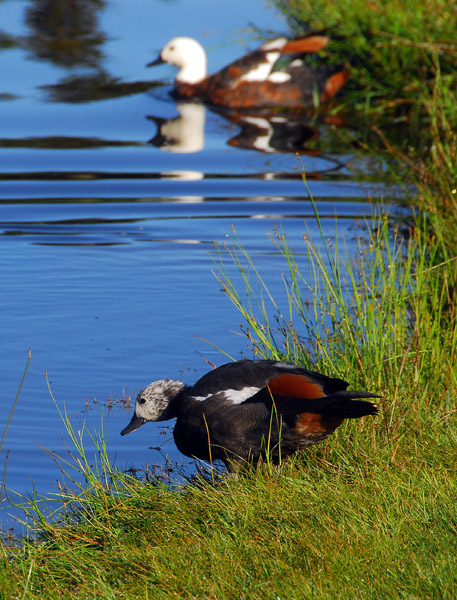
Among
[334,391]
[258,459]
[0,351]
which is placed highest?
[334,391]

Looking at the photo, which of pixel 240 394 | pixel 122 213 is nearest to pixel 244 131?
pixel 122 213

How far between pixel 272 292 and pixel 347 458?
377 cm

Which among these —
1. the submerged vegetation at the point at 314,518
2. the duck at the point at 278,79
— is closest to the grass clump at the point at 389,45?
the duck at the point at 278,79

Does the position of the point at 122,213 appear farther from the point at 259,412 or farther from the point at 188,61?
the point at 259,412

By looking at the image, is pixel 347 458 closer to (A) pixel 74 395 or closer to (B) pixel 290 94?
(A) pixel 74 395

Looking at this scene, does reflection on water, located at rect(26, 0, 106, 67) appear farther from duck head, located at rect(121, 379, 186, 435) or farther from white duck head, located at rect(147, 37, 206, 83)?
duck head, located at rect(121, 379, 186, 435)

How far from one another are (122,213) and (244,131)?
11.3 ft

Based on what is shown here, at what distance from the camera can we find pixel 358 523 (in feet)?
13.0

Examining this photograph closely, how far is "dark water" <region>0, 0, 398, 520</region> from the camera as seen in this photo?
6676mm

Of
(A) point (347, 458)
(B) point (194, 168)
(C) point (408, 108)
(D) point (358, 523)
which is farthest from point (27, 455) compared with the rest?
(C) point (408, 108)

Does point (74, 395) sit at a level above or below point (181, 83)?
below

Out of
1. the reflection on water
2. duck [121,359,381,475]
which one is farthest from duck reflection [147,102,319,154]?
duck [121,359,381,475]

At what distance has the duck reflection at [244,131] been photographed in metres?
12.7

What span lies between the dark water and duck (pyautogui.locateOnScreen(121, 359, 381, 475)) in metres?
0.96
